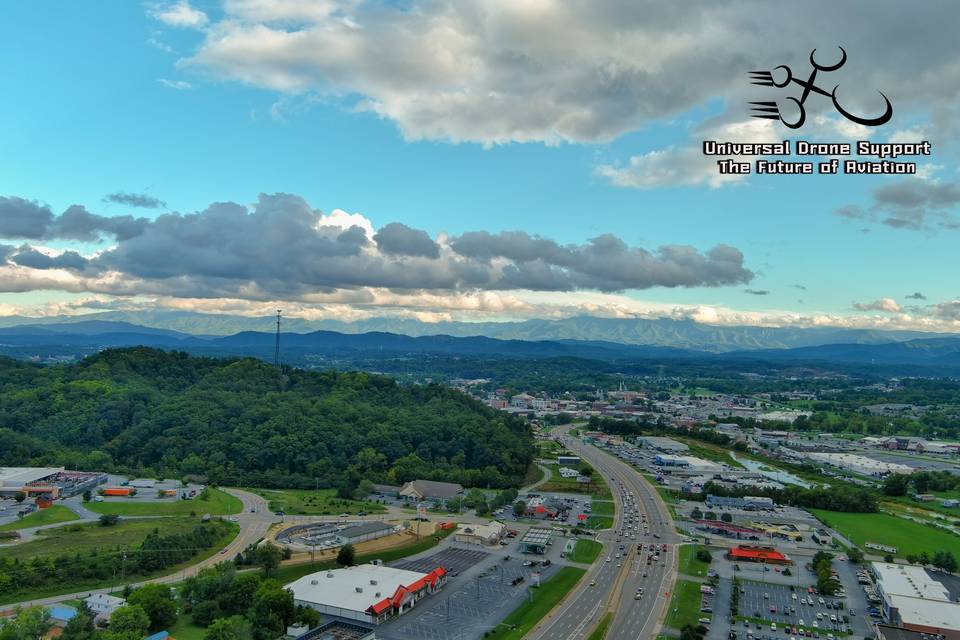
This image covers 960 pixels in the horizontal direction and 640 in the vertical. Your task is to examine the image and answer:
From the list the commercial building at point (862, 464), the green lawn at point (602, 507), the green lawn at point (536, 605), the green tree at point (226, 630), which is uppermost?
the green tree at point (226, 630)

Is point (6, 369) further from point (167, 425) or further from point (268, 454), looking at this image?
point (268, 454)

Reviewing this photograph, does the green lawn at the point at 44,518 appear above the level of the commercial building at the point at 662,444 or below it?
below

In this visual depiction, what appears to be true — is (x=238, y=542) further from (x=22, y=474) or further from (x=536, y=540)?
(x=22, y=474)

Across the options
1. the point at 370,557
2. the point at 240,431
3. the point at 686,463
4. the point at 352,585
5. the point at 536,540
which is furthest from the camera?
the point at 686,463

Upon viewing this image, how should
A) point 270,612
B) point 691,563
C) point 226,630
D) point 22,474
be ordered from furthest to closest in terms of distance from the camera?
point 22,474
point 691,563
point 270,612
point 226,630

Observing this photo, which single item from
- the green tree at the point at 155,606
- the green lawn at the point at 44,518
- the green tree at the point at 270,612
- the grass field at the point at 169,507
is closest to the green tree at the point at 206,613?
the green tree at the point at 155,606

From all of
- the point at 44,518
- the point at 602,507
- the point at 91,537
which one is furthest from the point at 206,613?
the point at 602,507

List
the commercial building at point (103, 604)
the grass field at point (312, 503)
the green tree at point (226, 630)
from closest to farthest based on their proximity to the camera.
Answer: the green tree at point (226, 630)
the commercial building at point (103, 604)
the grass field at point (312, 503)

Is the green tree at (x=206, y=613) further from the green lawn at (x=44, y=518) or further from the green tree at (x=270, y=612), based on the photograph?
the green lawn at (x=44, y=518)

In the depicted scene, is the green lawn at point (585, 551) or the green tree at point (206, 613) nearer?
the green tree at point (206, 613)
